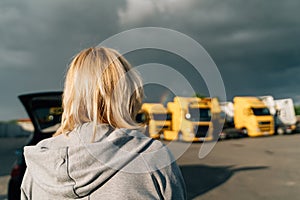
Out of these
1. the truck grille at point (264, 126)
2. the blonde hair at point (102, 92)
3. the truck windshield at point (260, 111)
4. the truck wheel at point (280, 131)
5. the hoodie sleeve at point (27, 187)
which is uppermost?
the blonde hair at point (102, 92)

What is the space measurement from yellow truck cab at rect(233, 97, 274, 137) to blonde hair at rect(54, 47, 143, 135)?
16.2 m

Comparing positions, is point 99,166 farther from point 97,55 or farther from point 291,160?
point 291,160

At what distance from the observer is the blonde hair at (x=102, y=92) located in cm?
96

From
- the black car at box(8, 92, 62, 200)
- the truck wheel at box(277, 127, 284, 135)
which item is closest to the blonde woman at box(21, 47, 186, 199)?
the black car at box(8, 92, 62, 200)

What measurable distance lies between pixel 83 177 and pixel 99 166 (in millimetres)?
66

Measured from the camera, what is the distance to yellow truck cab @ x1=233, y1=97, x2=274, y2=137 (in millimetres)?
16219

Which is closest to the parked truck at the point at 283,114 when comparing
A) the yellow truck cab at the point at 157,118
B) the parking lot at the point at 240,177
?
the parking lot at the point at 240,177

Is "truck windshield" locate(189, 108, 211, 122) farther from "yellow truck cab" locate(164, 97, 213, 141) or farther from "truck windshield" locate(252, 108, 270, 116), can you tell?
"truck windshield" locate(252, 108, 270, 116)

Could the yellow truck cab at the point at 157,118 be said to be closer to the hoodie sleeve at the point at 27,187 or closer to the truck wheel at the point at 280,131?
the hoodie sleeve at the point at 27,187

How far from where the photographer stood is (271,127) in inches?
653

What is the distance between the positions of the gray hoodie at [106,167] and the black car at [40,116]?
2.56 meters

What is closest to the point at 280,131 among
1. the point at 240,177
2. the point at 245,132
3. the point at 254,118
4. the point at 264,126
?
the point at 264,126

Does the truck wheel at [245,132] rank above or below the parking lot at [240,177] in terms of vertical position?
below

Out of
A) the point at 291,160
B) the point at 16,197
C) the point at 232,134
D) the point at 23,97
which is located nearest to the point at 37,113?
the point at 23,97
